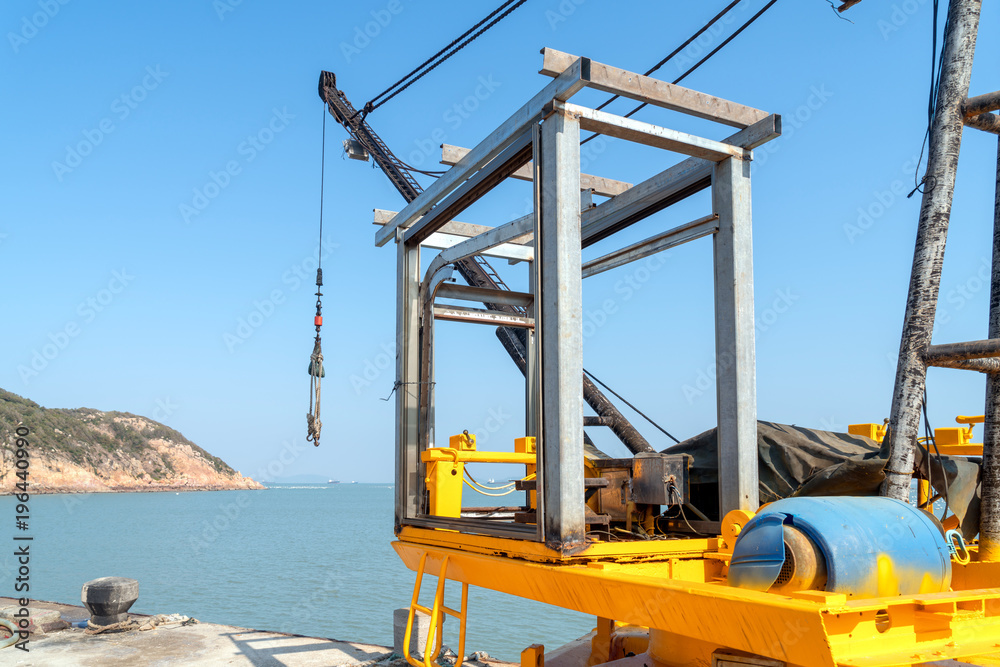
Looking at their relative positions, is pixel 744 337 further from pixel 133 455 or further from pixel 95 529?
pixel 133 455

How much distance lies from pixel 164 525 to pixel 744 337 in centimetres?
6914

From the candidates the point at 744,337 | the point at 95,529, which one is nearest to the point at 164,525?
the point at 95,529

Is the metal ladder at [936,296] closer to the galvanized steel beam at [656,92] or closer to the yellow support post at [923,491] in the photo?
the yellow support post at [923,491]

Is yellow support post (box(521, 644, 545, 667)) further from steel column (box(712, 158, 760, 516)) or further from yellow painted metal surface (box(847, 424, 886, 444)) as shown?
yellow painted metal surface (box(847, 424, 886, 444))

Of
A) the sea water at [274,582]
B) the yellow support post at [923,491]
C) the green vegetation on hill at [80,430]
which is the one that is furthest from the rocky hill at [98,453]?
the yellow support post at [923,491]

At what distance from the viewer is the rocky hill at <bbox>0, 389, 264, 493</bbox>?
294 ft

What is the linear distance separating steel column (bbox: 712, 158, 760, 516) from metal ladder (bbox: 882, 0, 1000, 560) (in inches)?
44.3

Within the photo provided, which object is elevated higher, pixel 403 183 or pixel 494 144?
pixel 403 183

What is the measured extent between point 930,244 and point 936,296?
0.40 metres

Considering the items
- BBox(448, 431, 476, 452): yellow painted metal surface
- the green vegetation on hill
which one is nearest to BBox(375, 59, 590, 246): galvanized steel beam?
BBox(448, 431, 476, 452): yellow painted metal surface

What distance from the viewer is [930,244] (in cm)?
570

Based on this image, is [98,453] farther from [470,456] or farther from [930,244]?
[930,244]

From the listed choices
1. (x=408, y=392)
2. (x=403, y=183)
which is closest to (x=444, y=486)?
(x=408, y=392)

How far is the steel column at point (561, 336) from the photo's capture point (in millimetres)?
4363
